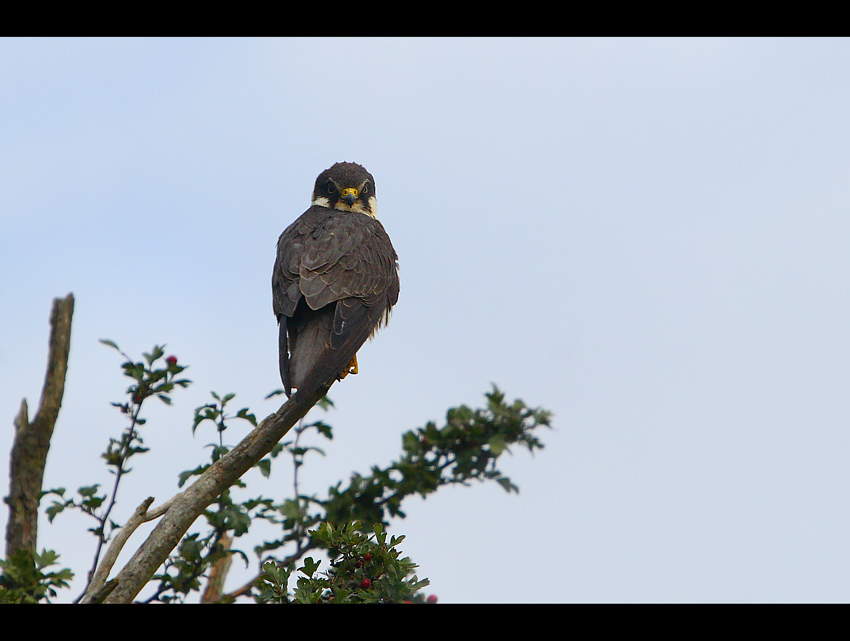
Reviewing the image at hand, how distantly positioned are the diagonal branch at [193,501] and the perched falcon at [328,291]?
501 millimetres

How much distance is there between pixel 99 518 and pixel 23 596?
89cm

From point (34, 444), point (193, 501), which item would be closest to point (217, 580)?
point (34, 444)

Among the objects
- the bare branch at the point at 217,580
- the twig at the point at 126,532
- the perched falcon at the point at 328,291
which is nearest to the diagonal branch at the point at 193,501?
the twig at the point at 126,532

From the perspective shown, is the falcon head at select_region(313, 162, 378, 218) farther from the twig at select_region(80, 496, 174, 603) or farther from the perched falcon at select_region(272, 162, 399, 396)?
the twig at select_region(80, 496, 174, 603)

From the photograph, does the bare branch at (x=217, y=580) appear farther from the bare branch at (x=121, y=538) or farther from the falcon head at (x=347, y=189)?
the falcon head at (x=347, y=189)

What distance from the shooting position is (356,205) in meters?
6.70

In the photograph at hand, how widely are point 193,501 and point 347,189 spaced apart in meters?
3.76

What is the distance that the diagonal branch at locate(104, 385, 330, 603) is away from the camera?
321 cm

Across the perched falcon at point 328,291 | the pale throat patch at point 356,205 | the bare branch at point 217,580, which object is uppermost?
the pale throat patch at point 356,205

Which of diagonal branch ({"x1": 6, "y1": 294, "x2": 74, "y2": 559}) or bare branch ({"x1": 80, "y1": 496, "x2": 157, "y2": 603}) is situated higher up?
diagonal branch ({"x1": 6, "y1": 294, "x2": 74, "y2": 559})

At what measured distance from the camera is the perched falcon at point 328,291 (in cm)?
450

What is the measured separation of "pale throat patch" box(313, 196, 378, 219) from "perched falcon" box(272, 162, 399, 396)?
0.21 metres

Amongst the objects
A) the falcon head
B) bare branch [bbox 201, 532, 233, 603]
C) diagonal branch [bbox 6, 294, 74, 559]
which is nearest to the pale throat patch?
the falcon head
